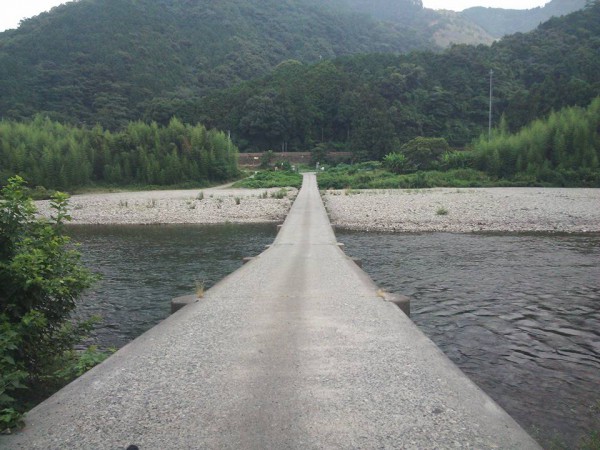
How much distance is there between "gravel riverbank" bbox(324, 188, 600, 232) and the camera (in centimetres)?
1980

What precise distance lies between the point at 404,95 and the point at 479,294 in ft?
238

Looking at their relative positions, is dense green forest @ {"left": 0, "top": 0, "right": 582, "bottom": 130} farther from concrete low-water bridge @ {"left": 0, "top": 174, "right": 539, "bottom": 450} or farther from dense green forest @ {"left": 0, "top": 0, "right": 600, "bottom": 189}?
concrete low-water bridge @ {"left": 0, "top": 174, "right": 539, "bottom": 450}

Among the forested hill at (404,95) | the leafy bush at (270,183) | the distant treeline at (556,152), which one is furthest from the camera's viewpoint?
the forested hill at (404,95)

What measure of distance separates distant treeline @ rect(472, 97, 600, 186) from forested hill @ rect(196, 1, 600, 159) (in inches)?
1007

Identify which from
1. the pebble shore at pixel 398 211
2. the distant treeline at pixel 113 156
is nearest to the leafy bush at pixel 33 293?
the pebble shore at pixel 398 211

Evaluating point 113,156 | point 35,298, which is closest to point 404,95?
point 113,156

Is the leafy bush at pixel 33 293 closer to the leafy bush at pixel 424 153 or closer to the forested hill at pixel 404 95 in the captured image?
the leafy bush at pixel 424 153

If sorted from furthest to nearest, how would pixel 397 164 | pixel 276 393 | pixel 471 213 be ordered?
1. pixel 397 164
2. pixel 471 213
3. pixel 276 393

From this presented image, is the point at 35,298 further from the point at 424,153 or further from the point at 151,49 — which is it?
the point at 151,49

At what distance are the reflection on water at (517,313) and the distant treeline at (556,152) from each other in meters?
23.7

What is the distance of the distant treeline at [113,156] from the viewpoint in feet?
123

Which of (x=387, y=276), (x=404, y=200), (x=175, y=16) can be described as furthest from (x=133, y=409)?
(x=175, y=16)

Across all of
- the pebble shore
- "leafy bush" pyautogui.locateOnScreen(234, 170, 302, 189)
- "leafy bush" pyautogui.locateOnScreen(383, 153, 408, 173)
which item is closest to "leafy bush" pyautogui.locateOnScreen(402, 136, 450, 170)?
"leafy bush" pyautogui.locateOnScreen(383, 153, 408, 173)

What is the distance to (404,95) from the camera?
76.9 meters
